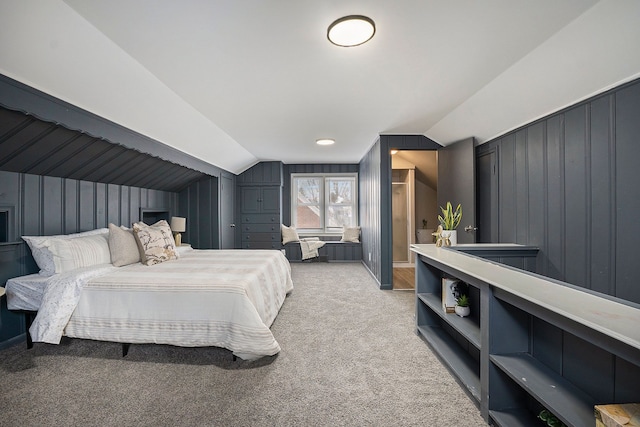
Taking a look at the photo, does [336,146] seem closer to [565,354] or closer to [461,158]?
[461,158]

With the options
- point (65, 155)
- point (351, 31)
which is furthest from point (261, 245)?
point (351, 31)

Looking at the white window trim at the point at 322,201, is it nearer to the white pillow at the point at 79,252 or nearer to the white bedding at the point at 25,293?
the white pillow at the point at 79,252

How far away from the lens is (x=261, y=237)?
6.84 metres

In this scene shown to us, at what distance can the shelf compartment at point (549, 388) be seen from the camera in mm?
1221

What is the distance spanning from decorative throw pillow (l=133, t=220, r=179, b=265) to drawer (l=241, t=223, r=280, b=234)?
10.8 feet

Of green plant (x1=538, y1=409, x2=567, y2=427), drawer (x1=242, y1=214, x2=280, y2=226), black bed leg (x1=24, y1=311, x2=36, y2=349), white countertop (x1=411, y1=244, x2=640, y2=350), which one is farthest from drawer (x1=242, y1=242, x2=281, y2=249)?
green plant (x1=538, y1=409, x2=567, y2=427)

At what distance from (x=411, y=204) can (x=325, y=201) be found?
207cm

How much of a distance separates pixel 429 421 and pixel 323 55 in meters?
2.53

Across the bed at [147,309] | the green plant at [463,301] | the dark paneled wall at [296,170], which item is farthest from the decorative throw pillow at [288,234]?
the green plant at [463,301]

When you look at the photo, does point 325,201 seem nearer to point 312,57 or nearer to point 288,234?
point 288,234

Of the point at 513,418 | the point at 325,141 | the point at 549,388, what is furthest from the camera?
the point at 325,141

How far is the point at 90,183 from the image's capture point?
3.52m

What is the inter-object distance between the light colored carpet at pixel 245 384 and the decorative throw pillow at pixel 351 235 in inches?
154

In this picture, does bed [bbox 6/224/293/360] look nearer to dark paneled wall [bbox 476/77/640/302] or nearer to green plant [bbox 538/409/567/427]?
green plant [bbox 538/409/567/427]
